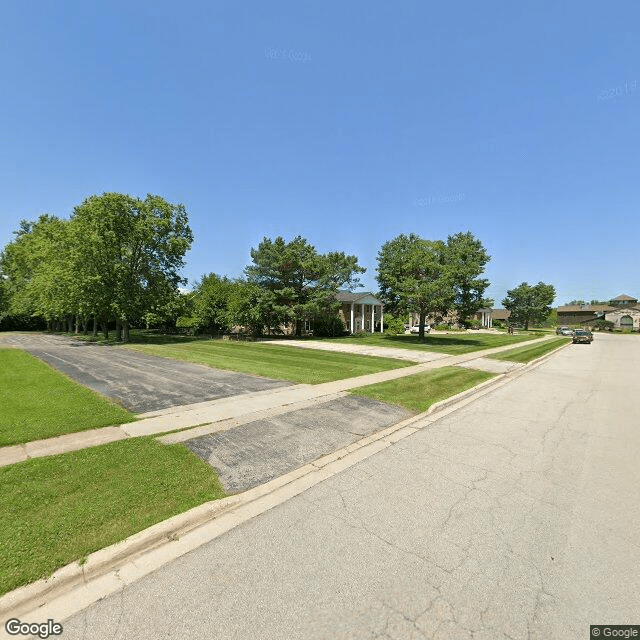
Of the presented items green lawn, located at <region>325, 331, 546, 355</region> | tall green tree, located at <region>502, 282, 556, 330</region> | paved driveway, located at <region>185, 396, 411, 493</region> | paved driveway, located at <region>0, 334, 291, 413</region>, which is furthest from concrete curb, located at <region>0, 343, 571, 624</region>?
tall green tree, located at <region>502, 282, 556, 330</region>

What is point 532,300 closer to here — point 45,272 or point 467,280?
point 467,280

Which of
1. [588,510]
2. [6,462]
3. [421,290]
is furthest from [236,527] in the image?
[421,290]

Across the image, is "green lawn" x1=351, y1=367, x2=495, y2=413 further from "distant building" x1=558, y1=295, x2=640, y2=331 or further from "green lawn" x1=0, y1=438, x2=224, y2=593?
"distant building" x1=558, y1=295, x2=640, y2=331

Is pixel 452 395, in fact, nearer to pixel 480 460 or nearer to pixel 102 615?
pixel 480 460

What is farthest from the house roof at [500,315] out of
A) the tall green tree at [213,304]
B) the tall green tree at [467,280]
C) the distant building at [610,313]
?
the tall green tree at [213,304]

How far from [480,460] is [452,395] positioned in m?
5.05

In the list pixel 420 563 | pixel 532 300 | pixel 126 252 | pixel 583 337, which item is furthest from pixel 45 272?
pixel 532 300

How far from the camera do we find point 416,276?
97.5ft

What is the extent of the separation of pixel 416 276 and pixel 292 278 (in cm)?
1311

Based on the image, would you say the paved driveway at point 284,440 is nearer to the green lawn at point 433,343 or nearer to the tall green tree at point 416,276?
the green lawn at point 433,343

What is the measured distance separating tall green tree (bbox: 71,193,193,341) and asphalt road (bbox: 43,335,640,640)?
29.5m

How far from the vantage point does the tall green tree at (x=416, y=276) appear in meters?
27.7

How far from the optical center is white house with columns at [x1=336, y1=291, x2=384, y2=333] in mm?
45406

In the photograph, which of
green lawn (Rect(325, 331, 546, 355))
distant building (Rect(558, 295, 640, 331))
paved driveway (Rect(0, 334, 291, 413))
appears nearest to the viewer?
paved driveway (Rect(0, 334, 291, 413))
